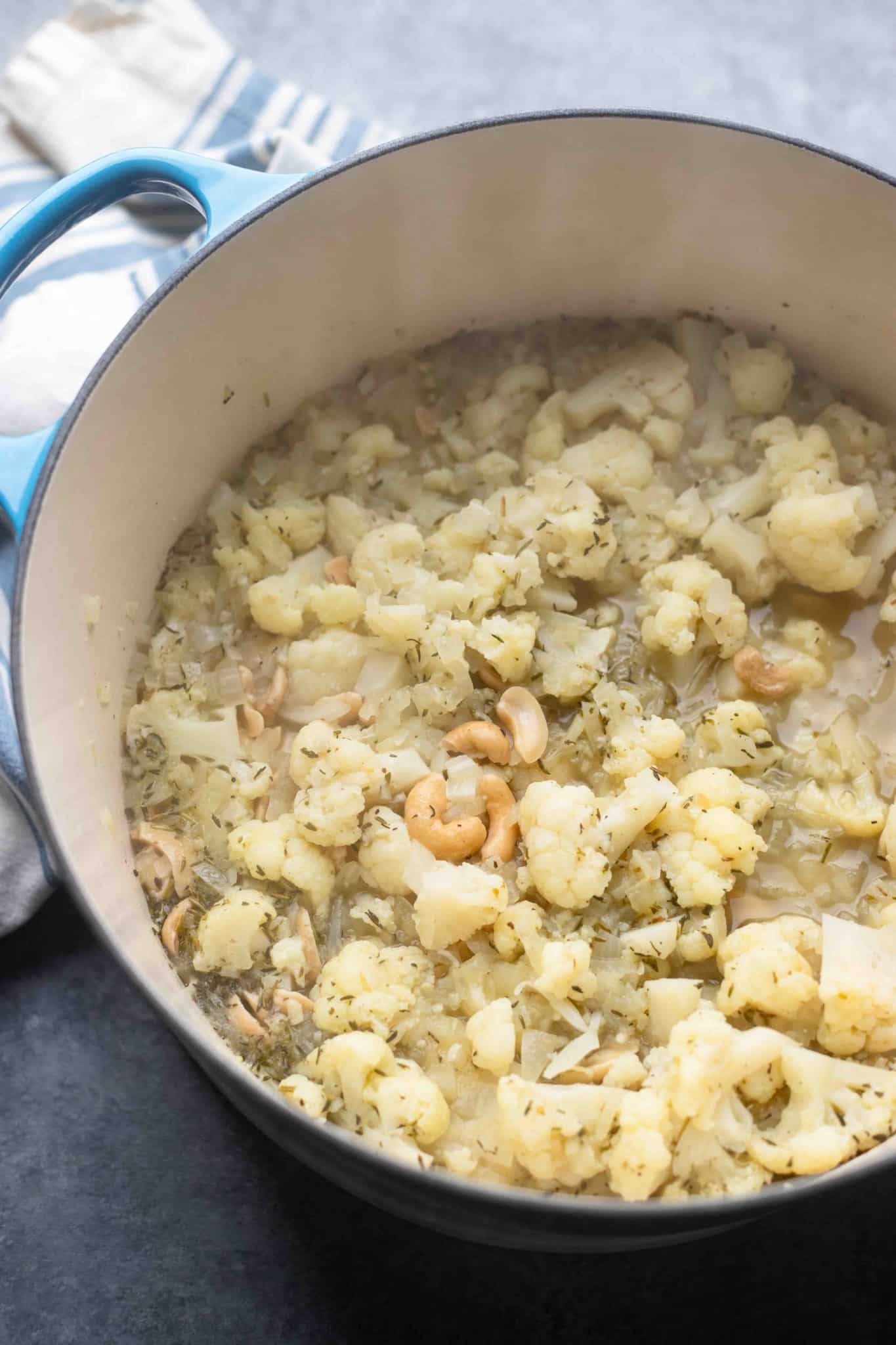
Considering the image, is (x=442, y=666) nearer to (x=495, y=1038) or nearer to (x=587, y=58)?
(x=495, y=1038)

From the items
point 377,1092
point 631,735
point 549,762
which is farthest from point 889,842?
point 377,1092

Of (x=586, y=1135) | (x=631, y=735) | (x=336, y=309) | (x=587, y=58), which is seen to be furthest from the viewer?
(x=587, y=58)

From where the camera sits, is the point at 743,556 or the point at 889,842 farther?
the point at 743,556

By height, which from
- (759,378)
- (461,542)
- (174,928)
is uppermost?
(759,378)

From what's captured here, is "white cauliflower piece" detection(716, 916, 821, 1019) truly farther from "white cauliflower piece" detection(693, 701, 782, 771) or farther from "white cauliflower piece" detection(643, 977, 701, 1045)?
"white cauliflower piece" detection(693, 701, 782, 771)

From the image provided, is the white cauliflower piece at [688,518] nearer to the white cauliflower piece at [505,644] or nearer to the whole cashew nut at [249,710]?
the white cauliflower piece at [505,644]

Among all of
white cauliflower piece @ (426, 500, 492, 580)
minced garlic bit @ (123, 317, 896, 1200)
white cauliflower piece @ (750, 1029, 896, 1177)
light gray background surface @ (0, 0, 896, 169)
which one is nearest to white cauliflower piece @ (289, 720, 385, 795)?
minced garlic bit @ (123, 317, 896, 1200)
